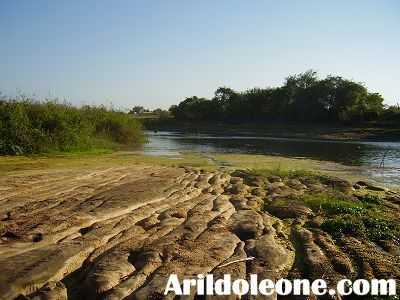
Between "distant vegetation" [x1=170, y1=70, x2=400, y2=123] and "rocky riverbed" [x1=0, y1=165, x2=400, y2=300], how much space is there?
57.6m

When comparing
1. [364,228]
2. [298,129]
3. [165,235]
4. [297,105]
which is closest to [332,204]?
[364,228]

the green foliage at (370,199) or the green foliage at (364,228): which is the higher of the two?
the green foliage at (364,228)

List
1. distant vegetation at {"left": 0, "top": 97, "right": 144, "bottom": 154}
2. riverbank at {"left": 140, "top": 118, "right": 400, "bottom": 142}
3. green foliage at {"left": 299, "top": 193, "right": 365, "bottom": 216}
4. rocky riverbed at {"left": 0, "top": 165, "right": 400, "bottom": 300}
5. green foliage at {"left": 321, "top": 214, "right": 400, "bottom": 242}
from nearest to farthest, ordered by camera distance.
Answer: rocky riverbed at {"left": 0, "top": 165, "right": 400, "bottom": 300} < green foliage at {"left": 321, "top": 214, "right": 400, "bottom": 242} < green foliage at {"left": 299, "top": 193, "right": 365, "bottom": 216} < distant vegetation at {"left": 0, "top": 97, "right": 144, "bottom": 154} < riverbank at {"left": 140, "top": 118, "right": 400, "bottom": 142}

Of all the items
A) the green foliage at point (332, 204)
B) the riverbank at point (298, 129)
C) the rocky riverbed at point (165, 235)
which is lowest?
the riverbank at point (298, 129)

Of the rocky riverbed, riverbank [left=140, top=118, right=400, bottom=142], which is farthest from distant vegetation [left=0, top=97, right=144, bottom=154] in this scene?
riverbank [left=140, top=118, right=400, bottom=142]

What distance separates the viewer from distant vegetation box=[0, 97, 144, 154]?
19.6 meters

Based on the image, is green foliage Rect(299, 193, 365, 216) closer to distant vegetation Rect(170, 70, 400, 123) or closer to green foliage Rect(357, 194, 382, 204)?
green foliage Rect(357, 194, 382, 204)

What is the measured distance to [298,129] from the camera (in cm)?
6506

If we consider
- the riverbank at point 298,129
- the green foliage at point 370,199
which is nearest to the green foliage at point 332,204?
the green foliage at point 370,199

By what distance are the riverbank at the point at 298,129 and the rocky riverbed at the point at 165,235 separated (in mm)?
42951

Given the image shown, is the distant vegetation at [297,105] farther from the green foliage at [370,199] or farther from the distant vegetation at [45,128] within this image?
the green foliage at [370,199]

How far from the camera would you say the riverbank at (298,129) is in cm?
5297

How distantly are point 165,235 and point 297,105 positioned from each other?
69.9 metres

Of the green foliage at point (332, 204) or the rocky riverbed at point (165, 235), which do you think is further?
the green foliage at point (332, 204)
